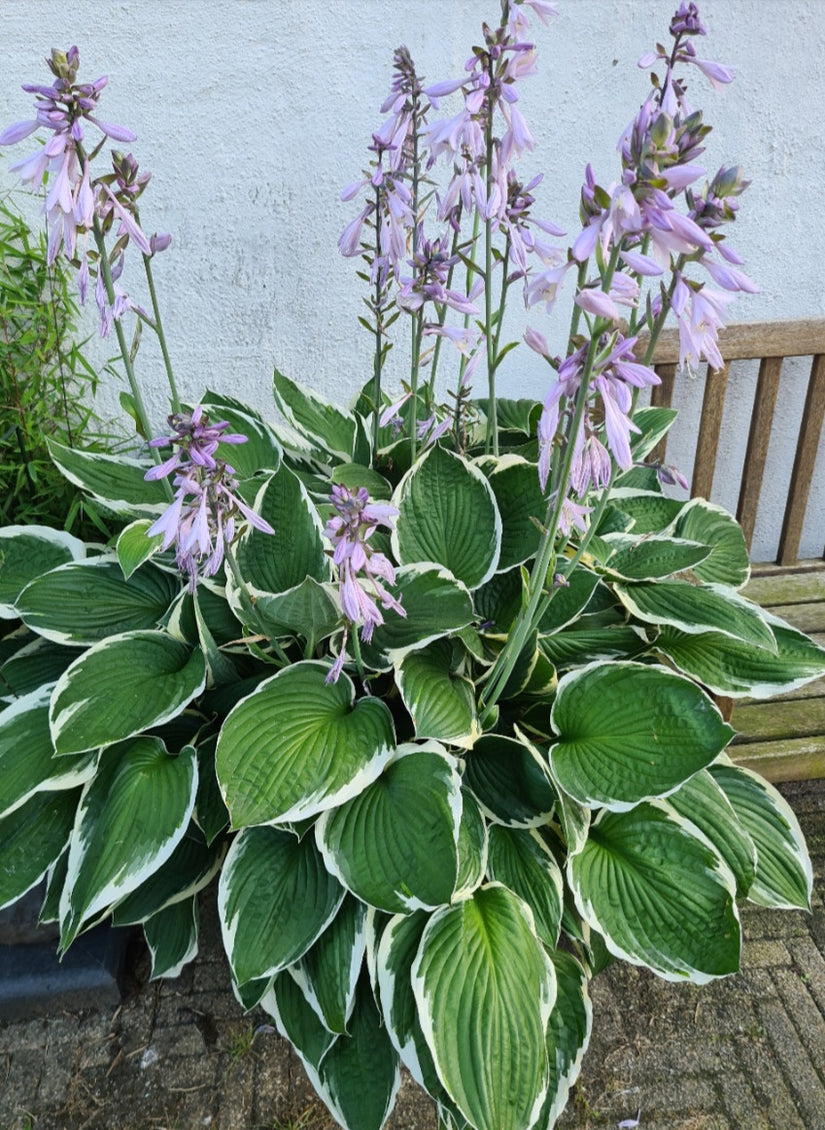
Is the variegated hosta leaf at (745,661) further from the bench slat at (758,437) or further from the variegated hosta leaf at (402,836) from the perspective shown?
the bench slat at (758,437)

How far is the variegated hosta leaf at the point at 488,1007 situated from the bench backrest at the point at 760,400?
4.85 feet

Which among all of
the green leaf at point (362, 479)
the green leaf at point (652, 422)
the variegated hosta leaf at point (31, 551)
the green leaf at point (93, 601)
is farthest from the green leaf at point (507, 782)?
the variegated hosta leaf at point (31, 551)

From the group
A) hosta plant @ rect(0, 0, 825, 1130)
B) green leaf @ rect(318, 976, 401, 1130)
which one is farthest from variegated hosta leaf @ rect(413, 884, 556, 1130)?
green leaf @ rect(318, 976, 401, 1130)

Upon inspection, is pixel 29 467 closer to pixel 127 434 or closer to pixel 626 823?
pixel 127 434

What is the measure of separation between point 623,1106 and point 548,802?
0.70 meters

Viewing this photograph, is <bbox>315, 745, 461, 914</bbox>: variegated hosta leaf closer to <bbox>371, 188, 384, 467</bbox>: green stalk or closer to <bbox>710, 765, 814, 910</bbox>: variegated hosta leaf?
<bbox>710, 765, 814, 910</bbox>: variegated hosta leaf

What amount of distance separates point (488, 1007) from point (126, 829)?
2.12ft

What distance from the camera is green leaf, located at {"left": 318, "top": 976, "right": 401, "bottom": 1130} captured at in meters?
1.43

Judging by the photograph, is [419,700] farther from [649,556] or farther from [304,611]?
[649,556]

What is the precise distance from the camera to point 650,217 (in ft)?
2.83

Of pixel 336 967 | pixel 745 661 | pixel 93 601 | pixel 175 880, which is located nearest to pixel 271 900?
pixel 336 967

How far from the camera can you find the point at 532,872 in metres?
1.52

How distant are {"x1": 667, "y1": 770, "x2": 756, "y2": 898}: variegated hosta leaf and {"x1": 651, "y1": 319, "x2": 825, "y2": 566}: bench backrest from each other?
3.57 feet

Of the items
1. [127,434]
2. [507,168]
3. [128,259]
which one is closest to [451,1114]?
[507,168]
